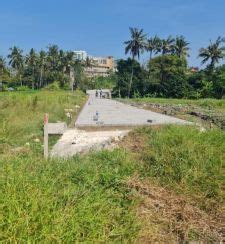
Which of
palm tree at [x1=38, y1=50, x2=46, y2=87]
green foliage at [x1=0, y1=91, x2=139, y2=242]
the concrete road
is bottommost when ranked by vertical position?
the concrete road

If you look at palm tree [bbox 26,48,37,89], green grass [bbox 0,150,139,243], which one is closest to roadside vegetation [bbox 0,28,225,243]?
green grass [bbox 0,150,139,243]

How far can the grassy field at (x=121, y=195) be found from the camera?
3.61 meters

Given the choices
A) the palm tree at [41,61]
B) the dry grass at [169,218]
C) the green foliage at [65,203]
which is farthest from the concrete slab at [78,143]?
the palm tree at [41,61]

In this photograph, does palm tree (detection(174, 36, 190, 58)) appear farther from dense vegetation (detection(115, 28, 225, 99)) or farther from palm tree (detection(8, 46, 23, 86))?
palm tree (detection(8, 46, 23, 86))

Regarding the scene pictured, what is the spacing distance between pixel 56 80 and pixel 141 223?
7097 cm

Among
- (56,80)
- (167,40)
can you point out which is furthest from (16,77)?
(167,40)

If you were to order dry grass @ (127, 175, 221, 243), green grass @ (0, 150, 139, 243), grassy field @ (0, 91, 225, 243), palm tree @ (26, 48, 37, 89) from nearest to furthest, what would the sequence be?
green grass @ (0, 150, 139, 243) → grassy field @ (0, 91, 225, 243) → dry grass @ (127, 175, 221, 243) → palm tree @ (26, 48, 37, 89)

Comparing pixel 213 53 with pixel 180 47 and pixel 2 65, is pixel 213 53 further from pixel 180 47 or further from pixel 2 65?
pixel 2 65

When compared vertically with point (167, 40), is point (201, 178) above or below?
below

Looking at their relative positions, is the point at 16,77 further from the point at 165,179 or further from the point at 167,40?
the point at 165,179

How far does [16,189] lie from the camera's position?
409 centimetres

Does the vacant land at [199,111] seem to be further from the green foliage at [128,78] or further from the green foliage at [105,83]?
the green foliage at [105,83]

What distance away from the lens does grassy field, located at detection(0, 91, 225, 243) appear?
3609 mm

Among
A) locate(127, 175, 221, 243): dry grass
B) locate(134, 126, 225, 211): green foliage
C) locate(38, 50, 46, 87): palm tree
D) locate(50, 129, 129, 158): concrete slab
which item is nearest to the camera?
locate(127, 175, 221, 243): dry grass
